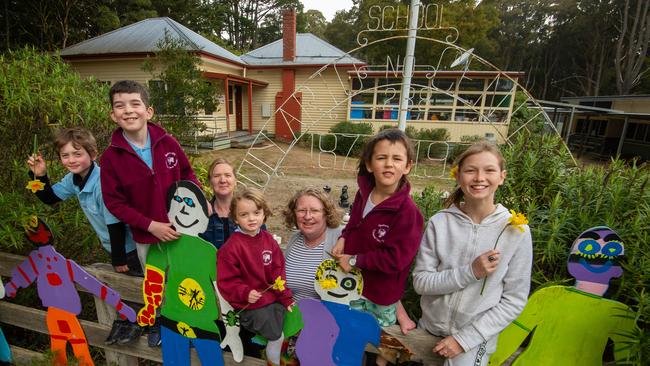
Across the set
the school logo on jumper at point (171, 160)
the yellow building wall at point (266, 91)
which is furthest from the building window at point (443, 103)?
the school logo on jumper at point (171, 160)

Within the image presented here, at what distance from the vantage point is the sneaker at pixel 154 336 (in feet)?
6.71

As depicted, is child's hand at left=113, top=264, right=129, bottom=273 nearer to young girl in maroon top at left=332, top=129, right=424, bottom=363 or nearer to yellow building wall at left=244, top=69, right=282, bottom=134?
young girl in maroon top at left=332, top=129, right=424, bottom=363

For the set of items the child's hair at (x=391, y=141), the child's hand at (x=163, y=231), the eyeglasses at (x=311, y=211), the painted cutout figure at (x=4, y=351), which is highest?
the child's hair at (x=391, y=141)

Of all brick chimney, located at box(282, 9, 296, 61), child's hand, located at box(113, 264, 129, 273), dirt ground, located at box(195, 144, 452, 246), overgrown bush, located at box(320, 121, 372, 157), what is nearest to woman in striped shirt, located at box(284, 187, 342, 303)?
child's hand, located at box(113, 264, 129, 273)

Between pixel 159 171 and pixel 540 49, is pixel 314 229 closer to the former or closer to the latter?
pixel 159 171

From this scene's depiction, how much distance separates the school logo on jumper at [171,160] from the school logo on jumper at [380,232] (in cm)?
127

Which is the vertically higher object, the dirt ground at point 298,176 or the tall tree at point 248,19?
the tall tree at point 248,19

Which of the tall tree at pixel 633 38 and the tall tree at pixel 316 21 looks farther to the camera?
the tall tree at pixel 316 21

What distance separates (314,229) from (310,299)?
337 millimetres

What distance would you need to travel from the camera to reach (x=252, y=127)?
17781mm

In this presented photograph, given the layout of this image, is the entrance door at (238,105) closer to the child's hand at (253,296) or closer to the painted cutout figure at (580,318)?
the child's hand at (253,296)

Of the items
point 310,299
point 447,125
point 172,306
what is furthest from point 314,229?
point 447,125

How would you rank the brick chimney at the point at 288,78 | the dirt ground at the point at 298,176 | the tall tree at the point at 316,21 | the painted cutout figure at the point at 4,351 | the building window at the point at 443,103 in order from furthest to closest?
1. the tall tree at the point at 316,21
2. the brick chimney at the point at 288,78
3. the building window at the point at 443,103
4. the dirt ground at the point at 298,176
5. the painted cutout figure at the point at 4,351

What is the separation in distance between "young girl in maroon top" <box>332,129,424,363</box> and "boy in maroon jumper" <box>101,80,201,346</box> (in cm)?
96
